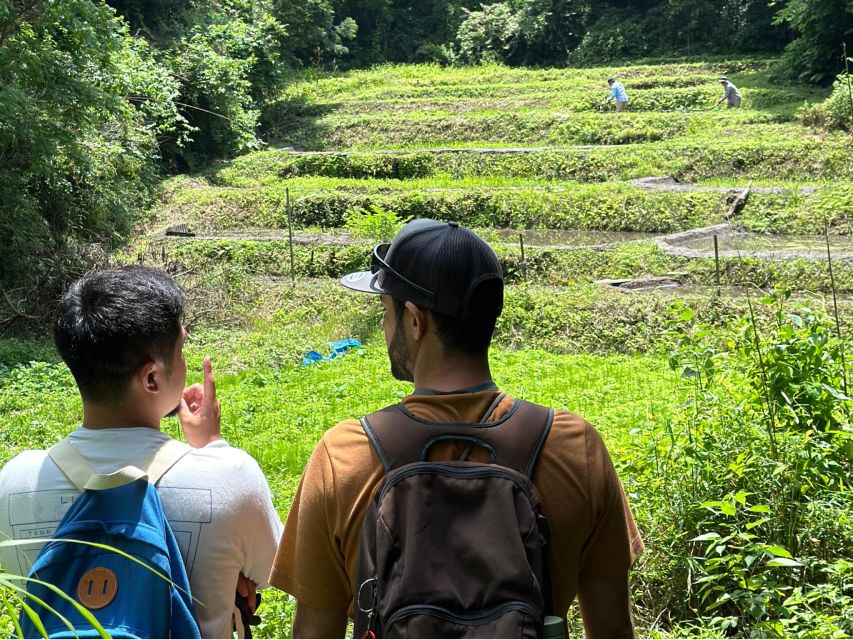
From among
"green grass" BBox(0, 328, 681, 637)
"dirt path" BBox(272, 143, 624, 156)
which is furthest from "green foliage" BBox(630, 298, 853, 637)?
"dirt path" BBox(272, 143, 624, 156)

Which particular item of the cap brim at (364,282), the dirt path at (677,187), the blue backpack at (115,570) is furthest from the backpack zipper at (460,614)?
the dirt path at (677,187)

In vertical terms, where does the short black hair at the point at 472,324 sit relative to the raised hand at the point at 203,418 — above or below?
above

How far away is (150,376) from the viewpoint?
6.33ft

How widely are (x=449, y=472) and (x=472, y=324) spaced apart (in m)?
0.34

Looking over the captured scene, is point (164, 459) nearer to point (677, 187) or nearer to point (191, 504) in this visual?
point (191, 504)

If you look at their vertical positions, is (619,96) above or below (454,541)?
above

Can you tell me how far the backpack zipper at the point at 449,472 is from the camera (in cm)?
163

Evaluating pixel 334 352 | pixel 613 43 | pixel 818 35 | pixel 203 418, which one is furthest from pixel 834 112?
pixel 203 418

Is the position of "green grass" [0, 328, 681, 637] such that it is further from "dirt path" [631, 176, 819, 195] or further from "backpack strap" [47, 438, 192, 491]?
"dirt path" [631, 176, 819, 195]

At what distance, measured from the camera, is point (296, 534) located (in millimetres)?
1811

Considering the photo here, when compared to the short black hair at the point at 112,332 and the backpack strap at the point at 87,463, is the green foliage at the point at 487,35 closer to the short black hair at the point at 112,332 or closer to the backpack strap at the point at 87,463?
the short black hair at the point at 112,332

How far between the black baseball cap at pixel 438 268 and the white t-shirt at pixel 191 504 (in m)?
0.50

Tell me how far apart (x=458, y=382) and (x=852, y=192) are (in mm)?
13701

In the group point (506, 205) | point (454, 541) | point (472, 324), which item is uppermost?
point (472, 324)
